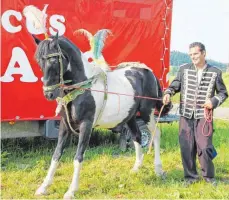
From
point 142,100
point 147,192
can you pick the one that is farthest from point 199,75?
point 147,192

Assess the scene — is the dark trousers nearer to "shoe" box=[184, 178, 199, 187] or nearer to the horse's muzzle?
"shoe" box=[184, 178, 199, 187]

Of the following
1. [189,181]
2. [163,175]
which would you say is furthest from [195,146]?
[163,175]

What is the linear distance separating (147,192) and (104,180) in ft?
2.37

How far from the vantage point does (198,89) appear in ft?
17.8

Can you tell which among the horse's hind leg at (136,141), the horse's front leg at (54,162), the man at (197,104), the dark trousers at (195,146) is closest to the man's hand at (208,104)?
the man at (197,104)

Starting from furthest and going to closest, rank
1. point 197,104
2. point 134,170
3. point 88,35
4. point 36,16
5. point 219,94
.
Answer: point 88,35 < point 134,170 < point 36,16 < point 197,104 < point 219,94

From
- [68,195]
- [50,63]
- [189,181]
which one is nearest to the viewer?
[50,63]

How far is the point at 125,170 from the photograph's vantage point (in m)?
6.29

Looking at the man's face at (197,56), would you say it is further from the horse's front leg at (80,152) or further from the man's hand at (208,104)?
the horse's front leg at (80,152)

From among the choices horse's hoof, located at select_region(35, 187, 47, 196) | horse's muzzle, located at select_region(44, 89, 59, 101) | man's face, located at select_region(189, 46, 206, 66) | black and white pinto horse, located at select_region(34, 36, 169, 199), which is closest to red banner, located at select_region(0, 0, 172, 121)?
black and white pinto horse, located at select_region(34, 36, 169, 199)

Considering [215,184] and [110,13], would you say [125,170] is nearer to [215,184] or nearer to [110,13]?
[215,184]

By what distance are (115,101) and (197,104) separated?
1068mm

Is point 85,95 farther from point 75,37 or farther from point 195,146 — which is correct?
point 75,37

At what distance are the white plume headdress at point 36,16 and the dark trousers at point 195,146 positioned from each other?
2.29 metres
